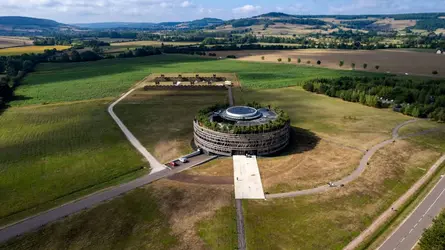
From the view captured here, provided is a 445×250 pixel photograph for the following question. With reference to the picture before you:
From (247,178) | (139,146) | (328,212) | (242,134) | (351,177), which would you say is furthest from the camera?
(139,146)

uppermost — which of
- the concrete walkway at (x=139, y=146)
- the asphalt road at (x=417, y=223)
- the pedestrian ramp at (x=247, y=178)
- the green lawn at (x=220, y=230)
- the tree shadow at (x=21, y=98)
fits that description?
the tree shadow at (x=21, y=98)

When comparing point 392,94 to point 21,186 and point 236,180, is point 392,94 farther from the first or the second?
point 21,186

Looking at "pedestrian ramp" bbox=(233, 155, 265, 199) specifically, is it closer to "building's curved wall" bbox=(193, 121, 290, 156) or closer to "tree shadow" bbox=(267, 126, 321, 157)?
"building's curved wall" bbox=(193, 121, 290, 156)

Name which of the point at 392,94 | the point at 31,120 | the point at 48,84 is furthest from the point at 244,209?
the point at 48,84

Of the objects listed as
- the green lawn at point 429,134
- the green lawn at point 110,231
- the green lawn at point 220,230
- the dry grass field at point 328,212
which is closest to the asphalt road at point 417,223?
the dry grass field at point 328,212

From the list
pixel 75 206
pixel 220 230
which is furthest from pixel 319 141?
pixel 75 206

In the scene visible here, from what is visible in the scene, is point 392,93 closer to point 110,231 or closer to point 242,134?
point 242,134

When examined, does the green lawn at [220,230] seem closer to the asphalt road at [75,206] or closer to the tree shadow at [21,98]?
the asphalt road at [75,206]
